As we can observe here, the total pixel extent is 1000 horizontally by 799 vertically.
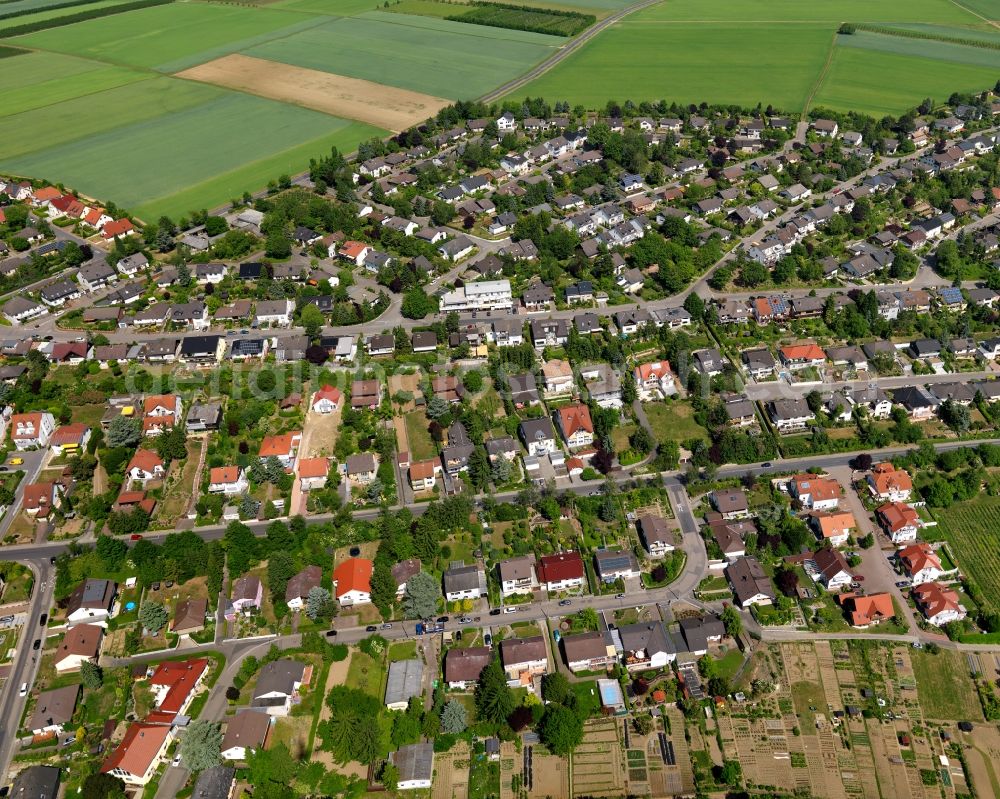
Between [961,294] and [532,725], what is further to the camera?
[961,294]

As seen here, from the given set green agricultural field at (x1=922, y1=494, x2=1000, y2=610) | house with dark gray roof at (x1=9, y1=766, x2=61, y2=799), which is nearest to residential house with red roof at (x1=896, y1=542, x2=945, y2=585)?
green agricultural field at (x1=922, y1=494, x2=1000, y2=610)

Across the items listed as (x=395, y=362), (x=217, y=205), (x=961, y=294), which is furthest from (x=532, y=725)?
(x=217, y=205)

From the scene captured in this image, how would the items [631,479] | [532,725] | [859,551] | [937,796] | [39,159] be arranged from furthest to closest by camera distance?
[39,159] < [631,479] < [859,551] < [532,725] < [937,796]

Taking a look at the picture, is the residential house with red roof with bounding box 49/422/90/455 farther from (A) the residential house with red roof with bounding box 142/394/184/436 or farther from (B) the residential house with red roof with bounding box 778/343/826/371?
(B) the residential house with red roof with bounding box 778/343/826/371

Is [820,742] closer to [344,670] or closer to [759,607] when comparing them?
[759,607]

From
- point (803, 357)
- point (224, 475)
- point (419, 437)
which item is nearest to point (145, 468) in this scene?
point (224, 475)

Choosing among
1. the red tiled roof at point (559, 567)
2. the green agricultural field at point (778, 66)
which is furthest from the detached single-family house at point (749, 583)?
the green agricultural field at point (778, 66)
